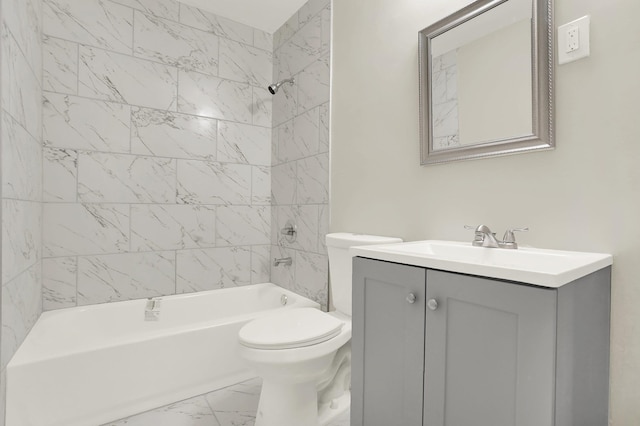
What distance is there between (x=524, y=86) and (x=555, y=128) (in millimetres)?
197

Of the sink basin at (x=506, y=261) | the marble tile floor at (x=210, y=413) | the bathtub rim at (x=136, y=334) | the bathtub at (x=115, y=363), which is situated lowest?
the marble tile floor at (x=210, y=413)

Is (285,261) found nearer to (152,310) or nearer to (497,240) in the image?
(152,310)

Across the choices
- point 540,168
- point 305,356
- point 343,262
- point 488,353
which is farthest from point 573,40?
point 305,356

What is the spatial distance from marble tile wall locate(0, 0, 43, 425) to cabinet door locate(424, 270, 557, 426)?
60.6 inches

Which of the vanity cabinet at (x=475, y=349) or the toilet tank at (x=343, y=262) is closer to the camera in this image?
the vanity cabinet at (x=475, y=349)

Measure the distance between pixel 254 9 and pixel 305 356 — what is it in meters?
2.42

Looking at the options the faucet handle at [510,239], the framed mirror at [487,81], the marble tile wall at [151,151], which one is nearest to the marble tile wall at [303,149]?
the marble tile wall at [151,151]

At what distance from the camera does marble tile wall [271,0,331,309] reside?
88.1 inches

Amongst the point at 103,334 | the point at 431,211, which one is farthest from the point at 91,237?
the point at 431,211

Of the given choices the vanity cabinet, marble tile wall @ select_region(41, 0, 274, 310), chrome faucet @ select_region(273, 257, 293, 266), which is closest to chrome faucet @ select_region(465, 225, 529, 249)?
the vanity cabinet

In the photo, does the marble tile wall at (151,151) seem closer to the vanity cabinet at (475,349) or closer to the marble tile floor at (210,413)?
the marble tile floor at (210,413)

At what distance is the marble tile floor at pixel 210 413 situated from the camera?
1.65 m

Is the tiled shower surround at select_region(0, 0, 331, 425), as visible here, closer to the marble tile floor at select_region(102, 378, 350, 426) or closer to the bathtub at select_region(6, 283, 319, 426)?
the bathtub at select_region(6, 283, 319, 426)

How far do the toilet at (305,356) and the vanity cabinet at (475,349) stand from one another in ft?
0.97
